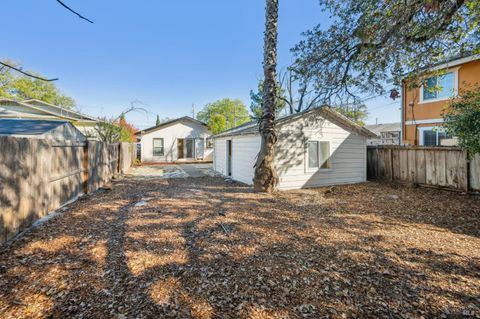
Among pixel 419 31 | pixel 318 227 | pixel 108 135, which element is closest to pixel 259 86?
pixel 108 135

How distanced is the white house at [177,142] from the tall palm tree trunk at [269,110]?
52.3 feet

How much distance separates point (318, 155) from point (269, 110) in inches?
130

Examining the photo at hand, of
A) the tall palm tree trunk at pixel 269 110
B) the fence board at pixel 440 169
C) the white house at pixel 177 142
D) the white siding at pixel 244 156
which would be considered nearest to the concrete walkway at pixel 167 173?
the white siding at pixel 244 156

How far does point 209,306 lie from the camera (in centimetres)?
226

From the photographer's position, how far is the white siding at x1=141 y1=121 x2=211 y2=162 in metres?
21.8

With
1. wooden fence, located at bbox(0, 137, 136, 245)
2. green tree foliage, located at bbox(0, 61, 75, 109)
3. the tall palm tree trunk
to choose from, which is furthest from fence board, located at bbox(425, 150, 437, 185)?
green tree foliage, located at bbox(0, 61, 75, 109)

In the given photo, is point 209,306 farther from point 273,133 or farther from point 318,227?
point 273,133

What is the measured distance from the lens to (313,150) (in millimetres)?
9523

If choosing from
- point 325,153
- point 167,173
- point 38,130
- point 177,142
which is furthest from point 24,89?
point 325,153

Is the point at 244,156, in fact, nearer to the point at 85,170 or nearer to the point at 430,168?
the point at 85,170

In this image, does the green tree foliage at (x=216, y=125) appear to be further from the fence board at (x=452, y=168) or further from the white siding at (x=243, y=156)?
the fence board at (x=452, y=168)

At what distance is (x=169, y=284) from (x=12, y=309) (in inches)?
56.8

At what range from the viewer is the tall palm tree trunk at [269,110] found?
7457 mm

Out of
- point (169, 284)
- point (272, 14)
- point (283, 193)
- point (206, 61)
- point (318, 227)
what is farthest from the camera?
point (206, 61)
